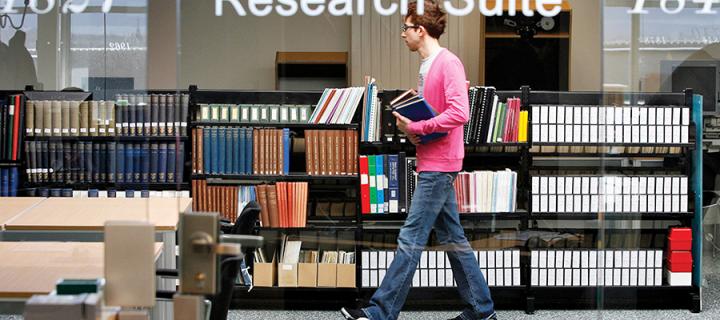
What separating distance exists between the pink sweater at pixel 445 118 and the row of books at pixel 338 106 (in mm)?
743

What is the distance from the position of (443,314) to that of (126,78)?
202cm

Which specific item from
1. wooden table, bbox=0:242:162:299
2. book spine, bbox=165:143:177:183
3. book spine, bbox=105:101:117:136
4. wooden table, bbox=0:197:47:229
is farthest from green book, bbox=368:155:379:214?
wooden table, bbox=0:242:162:299

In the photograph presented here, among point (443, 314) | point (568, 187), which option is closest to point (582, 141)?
point (568, 187)

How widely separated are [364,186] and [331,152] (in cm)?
25

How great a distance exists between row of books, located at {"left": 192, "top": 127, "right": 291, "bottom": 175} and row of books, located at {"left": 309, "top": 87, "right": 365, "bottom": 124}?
202 mm

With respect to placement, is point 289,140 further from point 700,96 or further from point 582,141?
point 700,96

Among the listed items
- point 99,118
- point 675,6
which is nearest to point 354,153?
point 99,118

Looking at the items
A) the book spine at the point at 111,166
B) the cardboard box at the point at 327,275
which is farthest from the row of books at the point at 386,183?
the book spine at the point at 111,166

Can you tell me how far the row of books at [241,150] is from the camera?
491cm

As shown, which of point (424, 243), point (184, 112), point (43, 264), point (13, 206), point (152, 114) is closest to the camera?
point (43, 264)

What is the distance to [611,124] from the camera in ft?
14.6

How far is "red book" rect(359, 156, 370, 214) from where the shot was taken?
15.9ft

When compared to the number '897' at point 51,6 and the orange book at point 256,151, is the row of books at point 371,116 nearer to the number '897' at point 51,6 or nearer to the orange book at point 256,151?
the orange book at point 256,151

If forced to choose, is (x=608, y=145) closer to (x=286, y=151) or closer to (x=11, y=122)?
(x=286, y=151)
